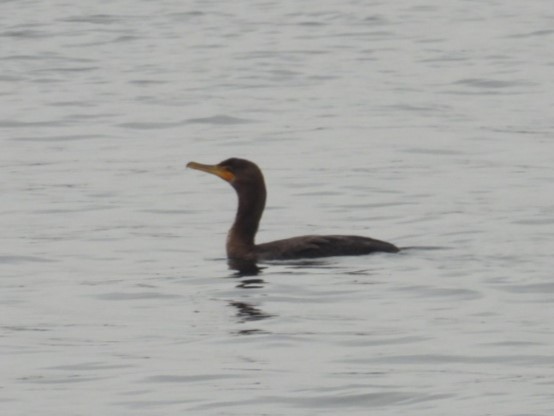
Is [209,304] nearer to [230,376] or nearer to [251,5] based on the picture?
[230,376]

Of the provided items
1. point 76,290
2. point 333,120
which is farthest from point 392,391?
point 333,120

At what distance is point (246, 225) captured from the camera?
55.0 ft

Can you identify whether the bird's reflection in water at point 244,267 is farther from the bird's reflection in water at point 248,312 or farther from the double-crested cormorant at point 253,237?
the bird's reflection in water at point 248,312

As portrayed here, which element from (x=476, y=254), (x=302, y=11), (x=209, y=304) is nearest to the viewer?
(x=209, y=304)

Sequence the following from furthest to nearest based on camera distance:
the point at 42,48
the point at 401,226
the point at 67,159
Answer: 1. the point at 42,48
2. the point at 67,159
3. the point at 401,226

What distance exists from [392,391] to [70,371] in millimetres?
1869

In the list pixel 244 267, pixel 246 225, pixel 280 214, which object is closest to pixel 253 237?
pixel 246 225

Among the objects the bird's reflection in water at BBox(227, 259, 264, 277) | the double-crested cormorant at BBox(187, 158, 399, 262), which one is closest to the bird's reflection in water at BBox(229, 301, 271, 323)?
the bird's reflection in water at BBox(227, 259, 264, 277)

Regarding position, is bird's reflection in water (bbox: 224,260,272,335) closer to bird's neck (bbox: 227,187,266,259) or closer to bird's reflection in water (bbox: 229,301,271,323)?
bird's reflection in water (bbox: 229,301,271,323)

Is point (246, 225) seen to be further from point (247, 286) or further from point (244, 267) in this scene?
point (247, 286)

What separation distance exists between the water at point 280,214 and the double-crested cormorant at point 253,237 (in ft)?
0.60

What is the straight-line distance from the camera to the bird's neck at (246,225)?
53.7ft

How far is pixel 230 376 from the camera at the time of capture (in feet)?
38.3

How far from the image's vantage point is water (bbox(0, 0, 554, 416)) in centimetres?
1165
